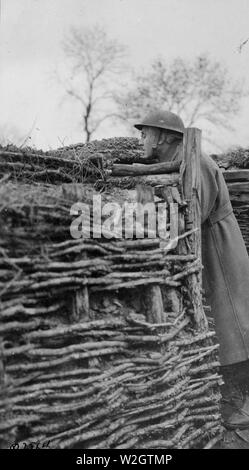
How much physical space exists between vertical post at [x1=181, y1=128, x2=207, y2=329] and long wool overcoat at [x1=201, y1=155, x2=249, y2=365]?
545 millimetres

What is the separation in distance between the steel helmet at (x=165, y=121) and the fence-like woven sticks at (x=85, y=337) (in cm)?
127

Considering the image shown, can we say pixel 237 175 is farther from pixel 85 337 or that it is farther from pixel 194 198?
pixel 85 337

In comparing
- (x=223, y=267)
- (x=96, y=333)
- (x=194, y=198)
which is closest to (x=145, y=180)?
(x=194, y=198)

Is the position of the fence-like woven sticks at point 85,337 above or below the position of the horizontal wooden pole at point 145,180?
below

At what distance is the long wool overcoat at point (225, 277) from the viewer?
4570 millimetres

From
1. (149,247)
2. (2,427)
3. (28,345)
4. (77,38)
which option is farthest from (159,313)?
(77,38)

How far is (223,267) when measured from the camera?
4652mm

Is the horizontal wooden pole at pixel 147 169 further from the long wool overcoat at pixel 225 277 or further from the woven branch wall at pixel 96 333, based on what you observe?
the long wool overcoat at pixel 225 277

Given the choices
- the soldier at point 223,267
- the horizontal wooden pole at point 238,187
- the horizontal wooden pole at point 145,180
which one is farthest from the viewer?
the horizontal wooden pole at point 238,187

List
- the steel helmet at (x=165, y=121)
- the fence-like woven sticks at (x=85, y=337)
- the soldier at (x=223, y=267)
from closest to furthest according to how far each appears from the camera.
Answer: the fence-like woven sticks at (x=85, y=337), the soldier at (x=223, y=267), the steel helmet at (x=165, y=121)

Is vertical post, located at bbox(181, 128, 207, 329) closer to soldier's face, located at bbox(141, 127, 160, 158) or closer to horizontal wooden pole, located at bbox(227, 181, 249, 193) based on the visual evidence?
soldier's face, located at bbox(141, 127, 160, 158)

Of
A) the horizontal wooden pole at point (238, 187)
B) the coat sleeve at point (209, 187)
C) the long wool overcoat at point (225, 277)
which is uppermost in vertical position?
the coat sleeve at point (209, 187)

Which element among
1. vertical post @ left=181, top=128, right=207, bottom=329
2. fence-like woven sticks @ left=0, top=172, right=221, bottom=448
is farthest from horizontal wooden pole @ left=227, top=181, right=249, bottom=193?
fence-like woven sticks @ left=0, top=172, right=221, bottom=448

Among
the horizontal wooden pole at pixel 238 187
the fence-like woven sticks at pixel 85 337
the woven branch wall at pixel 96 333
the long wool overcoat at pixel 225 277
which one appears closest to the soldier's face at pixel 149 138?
the long wool overcoat at pixel 225 277
